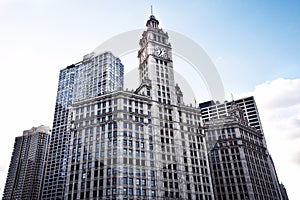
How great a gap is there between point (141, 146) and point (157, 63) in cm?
3750

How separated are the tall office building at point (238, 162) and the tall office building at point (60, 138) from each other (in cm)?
A: 9341

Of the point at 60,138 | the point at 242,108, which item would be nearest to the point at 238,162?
the point at 242,108

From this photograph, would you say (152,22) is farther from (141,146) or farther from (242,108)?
(242,108)

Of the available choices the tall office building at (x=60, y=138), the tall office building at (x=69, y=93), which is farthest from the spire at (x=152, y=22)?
the tall office building at (x=60, y=138)

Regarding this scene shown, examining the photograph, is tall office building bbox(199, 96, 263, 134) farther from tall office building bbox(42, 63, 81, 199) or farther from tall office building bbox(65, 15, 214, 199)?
tall office building bbox(42, 63, 81, 199)

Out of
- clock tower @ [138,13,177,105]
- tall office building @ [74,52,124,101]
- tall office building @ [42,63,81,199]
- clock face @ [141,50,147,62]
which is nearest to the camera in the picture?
clock tower @ [138,13,177,105]

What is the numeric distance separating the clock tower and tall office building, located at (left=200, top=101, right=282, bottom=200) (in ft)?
96.0

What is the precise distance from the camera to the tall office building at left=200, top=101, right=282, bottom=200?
341 feet

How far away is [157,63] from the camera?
108 metres

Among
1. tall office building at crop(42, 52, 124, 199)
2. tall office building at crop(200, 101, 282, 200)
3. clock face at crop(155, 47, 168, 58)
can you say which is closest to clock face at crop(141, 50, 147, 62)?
clock face at crop(155, 47, 168, 58)

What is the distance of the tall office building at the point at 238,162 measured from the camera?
10400 centimetres

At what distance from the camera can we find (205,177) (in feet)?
301

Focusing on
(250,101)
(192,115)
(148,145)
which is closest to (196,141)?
(192,115)

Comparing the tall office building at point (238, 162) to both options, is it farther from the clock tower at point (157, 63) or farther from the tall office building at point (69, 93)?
the tall office building at point (69, 93)
